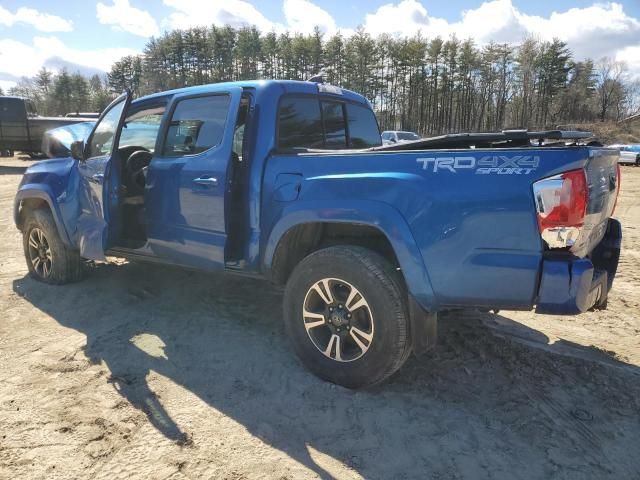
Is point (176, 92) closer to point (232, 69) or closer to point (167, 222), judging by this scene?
point (167, 222)

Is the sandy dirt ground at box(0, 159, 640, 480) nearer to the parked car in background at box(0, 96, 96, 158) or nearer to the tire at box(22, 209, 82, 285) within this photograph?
the tire at box(22, 209, 82, 285)

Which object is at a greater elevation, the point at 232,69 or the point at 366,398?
the point at 232,69

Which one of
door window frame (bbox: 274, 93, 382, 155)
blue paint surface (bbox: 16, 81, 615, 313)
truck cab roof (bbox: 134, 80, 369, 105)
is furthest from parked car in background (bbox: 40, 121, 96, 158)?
door window frame (bbox: 274, 93, 382, 155)

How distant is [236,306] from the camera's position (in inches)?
181

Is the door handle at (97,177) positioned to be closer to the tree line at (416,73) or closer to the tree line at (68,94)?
the tree line at (416,73)

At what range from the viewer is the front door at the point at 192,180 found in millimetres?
3689

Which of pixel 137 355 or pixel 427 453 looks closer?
pixel 427 453

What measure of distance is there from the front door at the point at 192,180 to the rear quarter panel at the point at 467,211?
123 cm

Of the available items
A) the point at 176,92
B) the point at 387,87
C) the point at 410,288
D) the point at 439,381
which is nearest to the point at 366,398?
the point at 439,381

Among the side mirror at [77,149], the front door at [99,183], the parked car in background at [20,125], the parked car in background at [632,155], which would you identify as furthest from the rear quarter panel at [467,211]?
the parked car in background at [632,155]

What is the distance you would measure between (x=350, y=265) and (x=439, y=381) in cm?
104

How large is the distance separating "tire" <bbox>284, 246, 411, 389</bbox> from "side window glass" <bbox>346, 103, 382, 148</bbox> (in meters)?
1.72

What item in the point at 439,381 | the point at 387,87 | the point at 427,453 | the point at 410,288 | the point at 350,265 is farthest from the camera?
the point at 387,87

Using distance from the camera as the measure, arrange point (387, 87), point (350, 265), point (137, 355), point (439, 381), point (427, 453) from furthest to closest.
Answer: point (387, 87) → point (137, 355) → point (439, 381) → point (350, 265) → point (427, 453)
